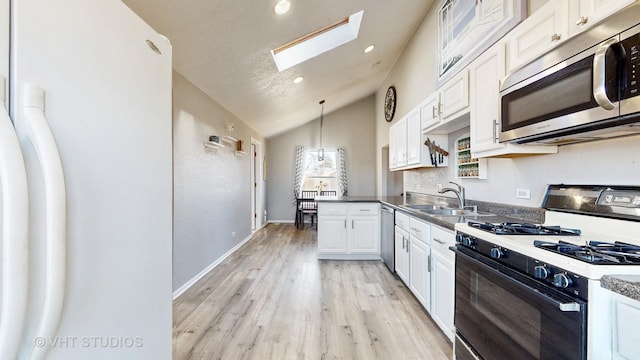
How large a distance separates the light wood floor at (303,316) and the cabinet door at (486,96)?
4.67 feet

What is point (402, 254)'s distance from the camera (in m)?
3.08

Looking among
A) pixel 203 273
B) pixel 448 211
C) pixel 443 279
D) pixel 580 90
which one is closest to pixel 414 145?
pixel 448 211

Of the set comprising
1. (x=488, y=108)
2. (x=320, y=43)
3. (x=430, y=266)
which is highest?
(x=320, y=43)

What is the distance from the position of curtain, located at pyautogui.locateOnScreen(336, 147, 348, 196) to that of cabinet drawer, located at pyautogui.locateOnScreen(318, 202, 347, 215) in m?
3.42

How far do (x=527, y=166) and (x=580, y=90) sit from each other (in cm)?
86

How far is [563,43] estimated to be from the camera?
4.24ft

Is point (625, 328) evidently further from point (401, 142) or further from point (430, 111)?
point (401, 142)


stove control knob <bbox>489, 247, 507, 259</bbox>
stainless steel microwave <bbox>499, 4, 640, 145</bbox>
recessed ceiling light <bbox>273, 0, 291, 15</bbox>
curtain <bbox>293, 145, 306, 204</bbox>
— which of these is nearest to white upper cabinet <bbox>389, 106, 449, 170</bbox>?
stainless steel microwave <bbox>499, 4, 640, 145</bbox>

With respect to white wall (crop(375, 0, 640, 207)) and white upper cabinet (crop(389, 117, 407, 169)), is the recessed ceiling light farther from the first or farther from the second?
white upper cabinet (crop(389, 117, 407, 169))

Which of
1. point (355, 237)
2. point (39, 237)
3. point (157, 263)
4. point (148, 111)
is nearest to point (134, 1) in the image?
point (148, 111)

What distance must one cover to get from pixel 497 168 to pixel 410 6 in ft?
7.70

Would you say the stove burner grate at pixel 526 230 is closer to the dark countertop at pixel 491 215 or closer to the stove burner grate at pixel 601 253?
the stove burner grate at pixel 601 253

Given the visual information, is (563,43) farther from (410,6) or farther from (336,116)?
(336,116)

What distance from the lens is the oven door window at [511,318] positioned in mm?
952
